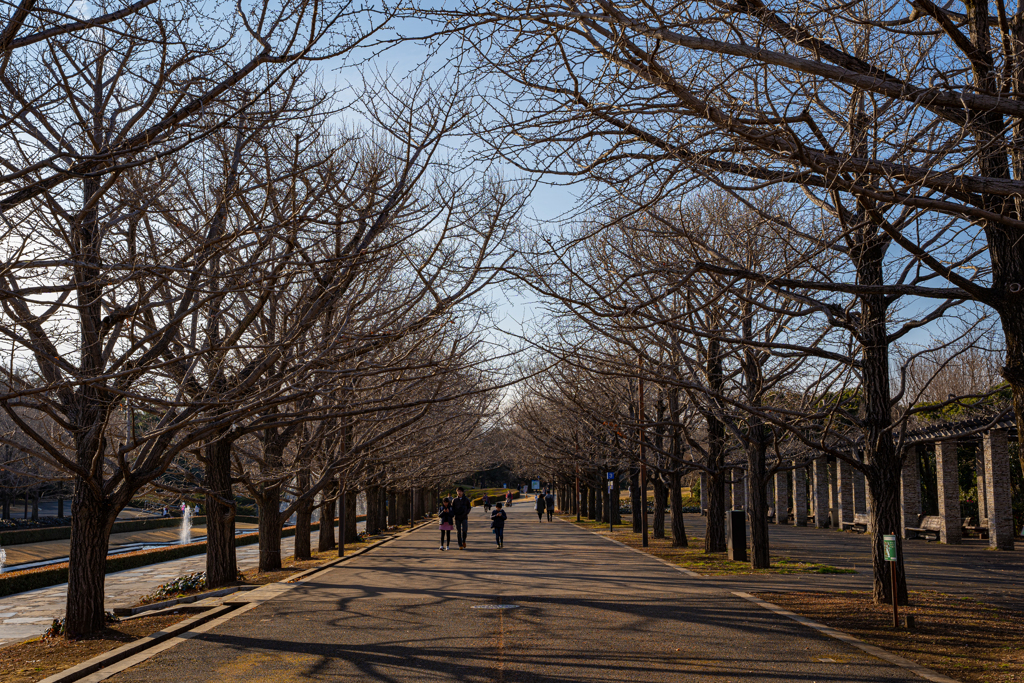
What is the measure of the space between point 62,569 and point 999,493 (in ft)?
94.3

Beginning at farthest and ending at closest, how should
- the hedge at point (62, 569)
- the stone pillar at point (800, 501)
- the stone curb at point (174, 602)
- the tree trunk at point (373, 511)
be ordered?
1. the stone pillar at point (800, 501)
2. the tree trunk at point (373, 511)
3. the hedge at point (62, 569)
4. the stone curb at point (174, 602)

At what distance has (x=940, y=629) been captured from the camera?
33.7ft

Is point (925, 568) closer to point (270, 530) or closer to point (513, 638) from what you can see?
point (513, 638)

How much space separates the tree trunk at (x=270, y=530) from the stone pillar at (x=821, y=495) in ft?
87.6

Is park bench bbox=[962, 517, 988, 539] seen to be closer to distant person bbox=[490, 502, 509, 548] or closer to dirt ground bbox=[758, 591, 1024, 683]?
distant person bbox=[490, 502, 509, 548]

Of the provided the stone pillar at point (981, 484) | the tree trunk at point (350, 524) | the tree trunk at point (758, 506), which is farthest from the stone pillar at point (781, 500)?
the tree trunk at point (758, 506)

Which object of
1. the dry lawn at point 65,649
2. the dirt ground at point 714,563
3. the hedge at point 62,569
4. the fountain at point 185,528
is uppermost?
the dry lawn at point 65,649

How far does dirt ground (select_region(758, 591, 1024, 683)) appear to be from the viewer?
8.23m

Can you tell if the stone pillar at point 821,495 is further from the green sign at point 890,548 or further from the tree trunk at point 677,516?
the green sign at point 890,548

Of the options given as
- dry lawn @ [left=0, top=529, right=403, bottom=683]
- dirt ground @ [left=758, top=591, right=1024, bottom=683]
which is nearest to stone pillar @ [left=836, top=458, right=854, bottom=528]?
dirt ground @ [left=758, top=591, right=1024, bottom=683]

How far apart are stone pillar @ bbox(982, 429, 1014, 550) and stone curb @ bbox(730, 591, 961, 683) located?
15698mm

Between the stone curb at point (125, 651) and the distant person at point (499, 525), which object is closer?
the stone curb at point (125, 651)

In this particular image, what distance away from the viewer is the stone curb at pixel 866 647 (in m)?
7.83

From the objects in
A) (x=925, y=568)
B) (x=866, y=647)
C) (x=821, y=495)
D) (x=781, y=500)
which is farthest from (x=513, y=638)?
(x=781, y=500)
